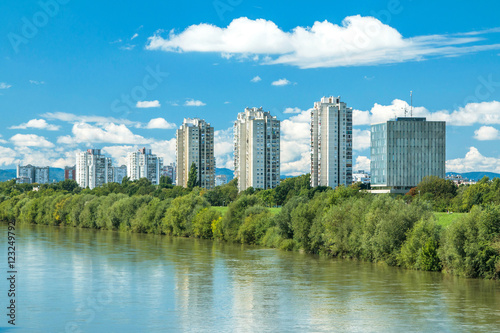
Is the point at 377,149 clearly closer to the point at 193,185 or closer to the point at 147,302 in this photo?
the point at 193,185

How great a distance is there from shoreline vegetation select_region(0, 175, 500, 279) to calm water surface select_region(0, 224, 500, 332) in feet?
4.81

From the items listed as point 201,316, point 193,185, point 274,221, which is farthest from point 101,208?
point 201,316

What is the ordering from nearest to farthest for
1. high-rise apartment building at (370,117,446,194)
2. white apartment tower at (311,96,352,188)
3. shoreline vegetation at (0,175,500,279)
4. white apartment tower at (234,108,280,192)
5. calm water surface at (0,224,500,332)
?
calm water surface at (0,224,500,332), shoreline vegetation at (0,175,500,279), white apartment tower at (311,96,352,188), high-rise apartment building at (370,117,446,194), white apartment tower at (234,108,280,192)

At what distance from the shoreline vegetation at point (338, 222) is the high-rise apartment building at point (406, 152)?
30.0 m

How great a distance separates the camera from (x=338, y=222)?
45.6 metres

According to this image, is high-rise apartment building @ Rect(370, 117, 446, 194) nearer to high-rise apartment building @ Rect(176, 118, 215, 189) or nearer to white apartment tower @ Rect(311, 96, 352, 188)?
white apartment tower @ Rect(311, 96, 352, 188)

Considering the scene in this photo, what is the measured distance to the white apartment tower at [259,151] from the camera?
124 m

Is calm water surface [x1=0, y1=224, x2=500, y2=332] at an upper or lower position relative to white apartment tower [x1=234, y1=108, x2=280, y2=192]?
lower

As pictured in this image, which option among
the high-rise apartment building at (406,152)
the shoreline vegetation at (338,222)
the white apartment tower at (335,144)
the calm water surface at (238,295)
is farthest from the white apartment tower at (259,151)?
the calm water surface at (238,295)

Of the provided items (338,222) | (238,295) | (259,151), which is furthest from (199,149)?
(238,295)

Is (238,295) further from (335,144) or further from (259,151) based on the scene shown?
(259,151)

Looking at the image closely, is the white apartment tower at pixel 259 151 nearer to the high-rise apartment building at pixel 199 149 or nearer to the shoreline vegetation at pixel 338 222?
the high-rise apartment building at pixel 199 149

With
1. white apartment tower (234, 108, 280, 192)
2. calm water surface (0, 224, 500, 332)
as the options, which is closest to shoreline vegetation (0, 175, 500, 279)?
calm water surface (0, 224, 500, 332)

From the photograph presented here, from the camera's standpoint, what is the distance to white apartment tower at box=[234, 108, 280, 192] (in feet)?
407
